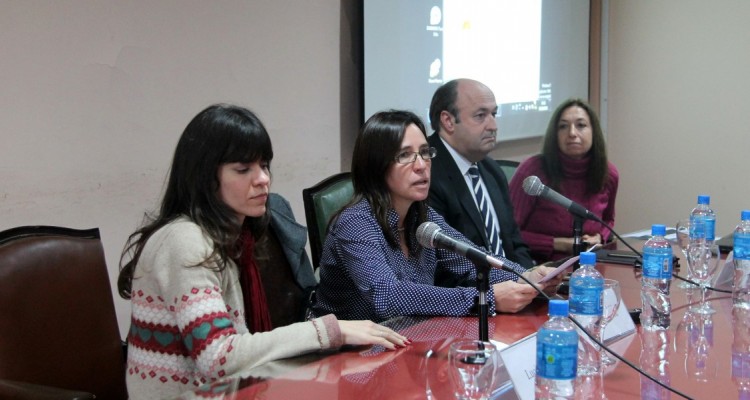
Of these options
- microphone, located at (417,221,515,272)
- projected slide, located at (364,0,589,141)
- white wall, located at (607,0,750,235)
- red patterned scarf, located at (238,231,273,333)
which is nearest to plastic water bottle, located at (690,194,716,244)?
microphone, located at (417,221,515,272)

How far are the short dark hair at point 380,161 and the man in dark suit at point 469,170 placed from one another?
1.69ft

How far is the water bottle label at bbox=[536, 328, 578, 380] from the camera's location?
3.90ft

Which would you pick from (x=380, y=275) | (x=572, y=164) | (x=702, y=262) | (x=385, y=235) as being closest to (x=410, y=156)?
(x=385, y=235)

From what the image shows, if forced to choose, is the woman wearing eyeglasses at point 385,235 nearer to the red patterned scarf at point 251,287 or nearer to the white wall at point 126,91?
the red patterned scarf at point 251,287

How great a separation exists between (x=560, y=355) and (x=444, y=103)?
1.95 metres

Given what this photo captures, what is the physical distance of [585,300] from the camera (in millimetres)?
1586

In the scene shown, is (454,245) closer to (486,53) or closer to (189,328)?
(189,328)

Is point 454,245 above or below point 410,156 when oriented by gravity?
below

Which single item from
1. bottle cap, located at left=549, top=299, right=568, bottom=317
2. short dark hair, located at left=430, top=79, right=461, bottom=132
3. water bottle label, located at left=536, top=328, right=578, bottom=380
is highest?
short dark hair, located at left=430, top=79, right=461, bottom=132

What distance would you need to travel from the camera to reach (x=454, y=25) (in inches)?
166

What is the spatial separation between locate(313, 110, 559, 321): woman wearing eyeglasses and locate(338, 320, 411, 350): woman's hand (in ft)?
0.99

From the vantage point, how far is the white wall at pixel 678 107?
16.2 ft

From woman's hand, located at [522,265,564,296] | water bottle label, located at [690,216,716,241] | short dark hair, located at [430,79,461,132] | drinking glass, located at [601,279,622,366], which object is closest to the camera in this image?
drinking glass, located at [601,279,622,366]

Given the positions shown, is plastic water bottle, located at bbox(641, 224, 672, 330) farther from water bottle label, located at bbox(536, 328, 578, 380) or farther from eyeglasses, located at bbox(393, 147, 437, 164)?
water bottle label, located at bbox(536, 328, 578, 380)
